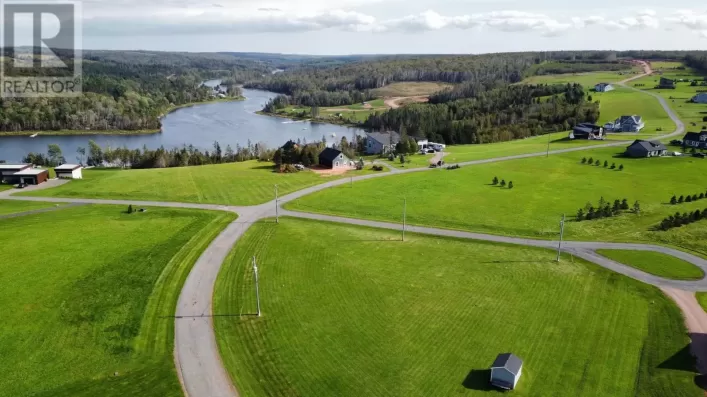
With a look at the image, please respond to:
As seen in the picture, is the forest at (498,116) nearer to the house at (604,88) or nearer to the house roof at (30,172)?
the house at (604,88)

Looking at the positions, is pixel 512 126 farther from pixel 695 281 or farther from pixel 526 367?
pixel 526 367

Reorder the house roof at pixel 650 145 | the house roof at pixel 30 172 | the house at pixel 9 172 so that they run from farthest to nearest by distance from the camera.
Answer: the house roof at pixel 650 145 → the house at pixel 9 172 → the house roof at pixel 30 172

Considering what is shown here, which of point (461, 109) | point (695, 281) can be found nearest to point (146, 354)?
point (695, 281)

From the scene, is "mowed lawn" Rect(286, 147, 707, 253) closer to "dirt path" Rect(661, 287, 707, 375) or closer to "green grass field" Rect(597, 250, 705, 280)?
"green grass field" Rect(597, 250, 705, 280)

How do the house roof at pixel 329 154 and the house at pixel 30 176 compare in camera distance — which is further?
the house roof at pixel 329 154

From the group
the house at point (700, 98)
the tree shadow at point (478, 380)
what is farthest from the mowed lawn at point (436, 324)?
the house at point (700, 98)

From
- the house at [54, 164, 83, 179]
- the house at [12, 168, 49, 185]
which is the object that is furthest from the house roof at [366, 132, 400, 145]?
the house at [12, 168, 49, 185]

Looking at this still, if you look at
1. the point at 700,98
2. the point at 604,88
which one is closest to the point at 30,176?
the point at 700,98
